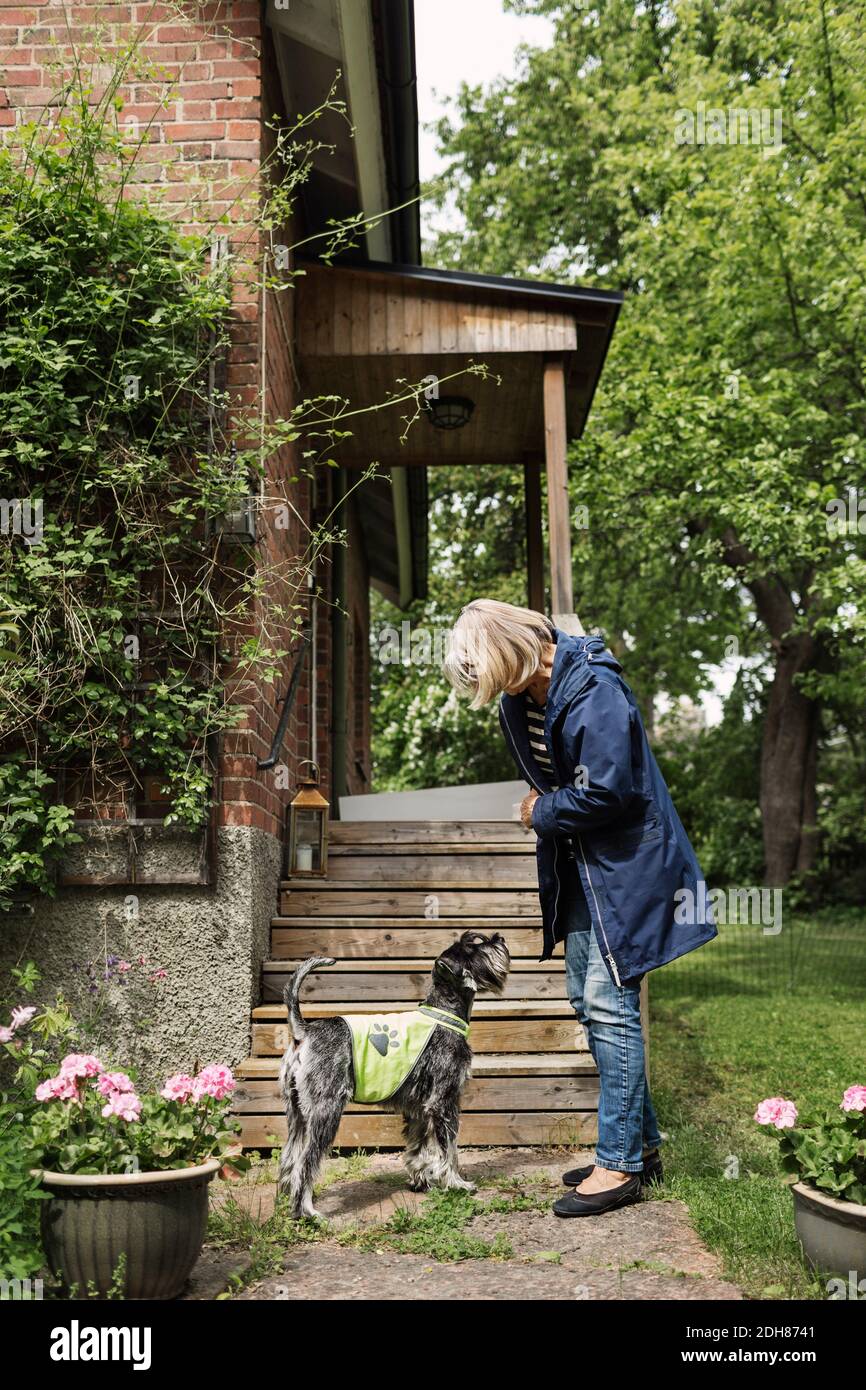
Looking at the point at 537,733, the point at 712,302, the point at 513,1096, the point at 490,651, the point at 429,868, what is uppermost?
the point at 712,302

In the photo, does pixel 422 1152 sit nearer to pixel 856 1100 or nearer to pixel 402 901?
pixel 856 1100

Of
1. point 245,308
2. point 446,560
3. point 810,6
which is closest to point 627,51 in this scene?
point 810,6

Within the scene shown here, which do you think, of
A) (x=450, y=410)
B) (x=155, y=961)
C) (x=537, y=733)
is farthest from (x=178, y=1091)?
(x=450, y=410)

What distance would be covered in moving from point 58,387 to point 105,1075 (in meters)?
2.62

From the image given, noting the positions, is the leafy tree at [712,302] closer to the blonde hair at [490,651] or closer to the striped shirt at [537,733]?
the striped shirt at [537,733]

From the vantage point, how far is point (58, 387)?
14.1 feet

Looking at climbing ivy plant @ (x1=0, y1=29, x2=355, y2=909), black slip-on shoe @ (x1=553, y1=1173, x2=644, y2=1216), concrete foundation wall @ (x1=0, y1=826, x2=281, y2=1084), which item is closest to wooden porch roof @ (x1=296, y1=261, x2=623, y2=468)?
climbing ivy plant @ (x1=0, y1=29, x2=355, y2=909)

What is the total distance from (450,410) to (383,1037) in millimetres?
4639

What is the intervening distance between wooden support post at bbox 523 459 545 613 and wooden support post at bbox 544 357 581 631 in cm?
162

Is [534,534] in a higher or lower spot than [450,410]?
lower

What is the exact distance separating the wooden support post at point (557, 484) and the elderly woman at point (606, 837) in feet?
8.69

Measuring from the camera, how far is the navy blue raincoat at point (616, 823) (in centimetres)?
326

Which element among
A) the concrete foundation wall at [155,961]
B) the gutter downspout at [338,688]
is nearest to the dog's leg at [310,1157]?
the concrete foundation wall at [155,961]

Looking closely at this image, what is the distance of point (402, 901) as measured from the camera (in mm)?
5477
